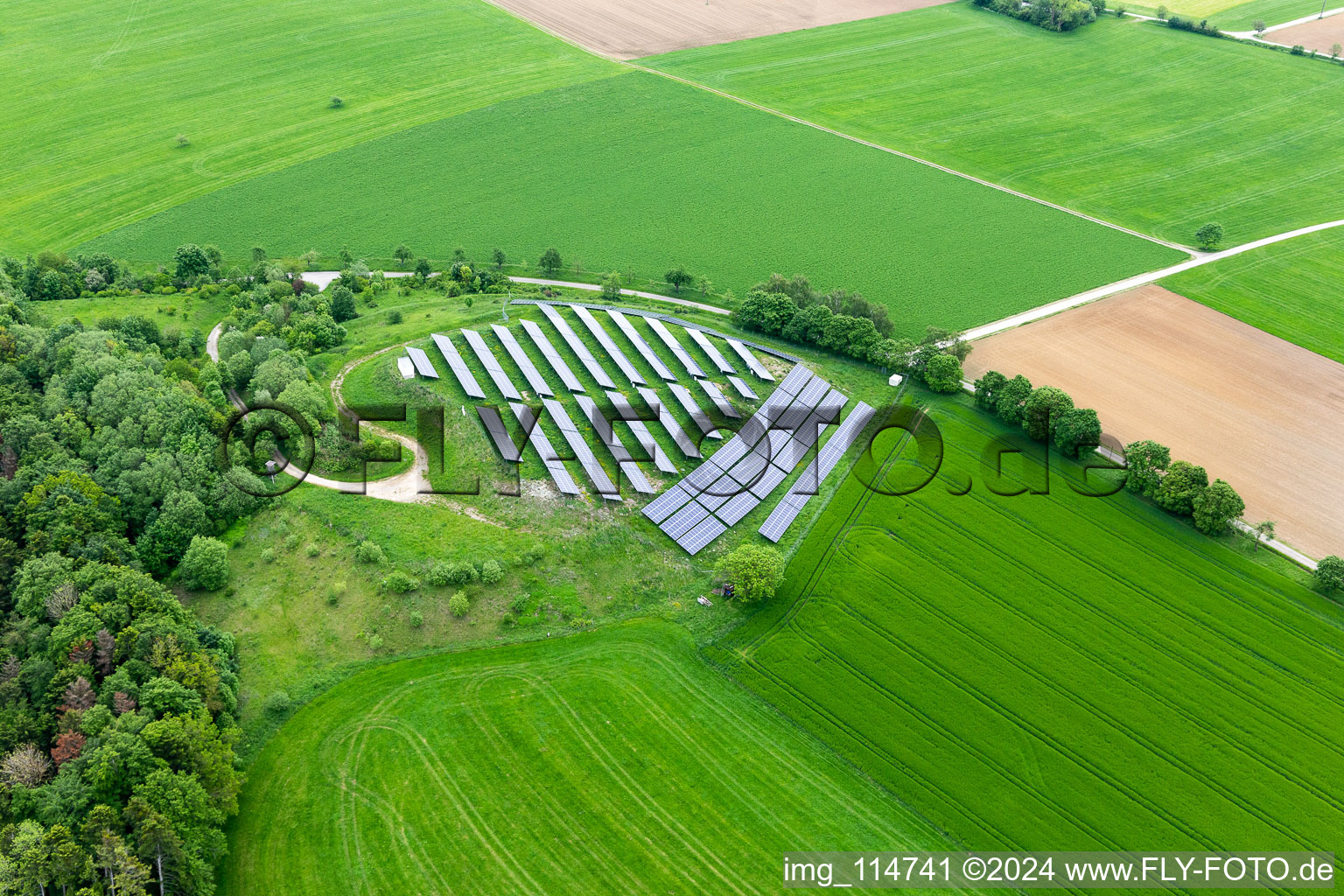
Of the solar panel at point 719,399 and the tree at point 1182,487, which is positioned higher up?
the solar panel at point 719,399

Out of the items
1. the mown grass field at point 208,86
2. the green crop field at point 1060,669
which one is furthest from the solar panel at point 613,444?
the mown grass field at point 208,86

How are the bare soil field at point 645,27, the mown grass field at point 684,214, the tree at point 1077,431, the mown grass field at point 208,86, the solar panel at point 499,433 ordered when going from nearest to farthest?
the solar panel at point 499,433 → the tree at point 1077,431 → the mown grass field at point 684,214 → the mown grass field at point 208,86 → the bare soil field at point 645,27

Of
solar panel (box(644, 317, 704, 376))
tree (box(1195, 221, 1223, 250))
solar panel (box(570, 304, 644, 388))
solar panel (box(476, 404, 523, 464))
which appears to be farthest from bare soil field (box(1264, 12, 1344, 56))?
solar panel (box(476, 404, 523, 464))

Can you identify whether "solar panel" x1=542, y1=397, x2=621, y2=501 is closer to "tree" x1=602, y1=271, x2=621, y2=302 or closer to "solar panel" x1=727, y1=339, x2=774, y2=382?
"solar panel" x1=727, y1=339, x2=774, y2=382

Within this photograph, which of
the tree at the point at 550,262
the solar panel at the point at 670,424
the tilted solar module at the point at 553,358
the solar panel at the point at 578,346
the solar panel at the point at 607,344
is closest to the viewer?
the solar panel at the point at 670,424

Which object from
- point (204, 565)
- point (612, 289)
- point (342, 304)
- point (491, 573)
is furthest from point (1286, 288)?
point (204, 565)

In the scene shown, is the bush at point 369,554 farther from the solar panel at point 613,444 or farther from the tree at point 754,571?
the tree at point 754,571
